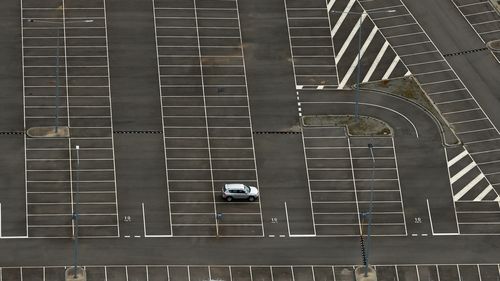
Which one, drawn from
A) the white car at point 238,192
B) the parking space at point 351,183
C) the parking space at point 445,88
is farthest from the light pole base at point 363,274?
the parking space at point 445,88

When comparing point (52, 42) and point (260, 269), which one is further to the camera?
point (52, 42)

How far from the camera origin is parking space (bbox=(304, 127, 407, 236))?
169 metres

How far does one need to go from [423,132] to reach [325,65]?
15581mm

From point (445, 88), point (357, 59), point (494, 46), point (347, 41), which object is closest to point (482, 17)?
point (494, 46)

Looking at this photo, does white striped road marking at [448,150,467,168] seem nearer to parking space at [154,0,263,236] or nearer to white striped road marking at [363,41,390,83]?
white striped road marking at [363,41,390,83]

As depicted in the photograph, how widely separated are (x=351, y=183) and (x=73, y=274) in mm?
34540

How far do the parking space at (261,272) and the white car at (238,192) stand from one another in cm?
921

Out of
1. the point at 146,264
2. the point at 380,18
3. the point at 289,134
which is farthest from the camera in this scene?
the point at 380,18

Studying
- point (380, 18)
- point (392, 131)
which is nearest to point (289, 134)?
point (392, 131)

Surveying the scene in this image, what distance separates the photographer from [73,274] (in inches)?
6353

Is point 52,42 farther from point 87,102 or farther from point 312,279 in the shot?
point 312,279

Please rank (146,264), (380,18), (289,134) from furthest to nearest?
(380,18), (289,134), (146,264)

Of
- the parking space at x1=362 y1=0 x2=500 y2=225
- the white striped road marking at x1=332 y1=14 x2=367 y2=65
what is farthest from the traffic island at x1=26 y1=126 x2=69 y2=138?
the parking space at x1=362 y1=0 x2=500 y2=225

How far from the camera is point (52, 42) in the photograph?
185250 mm
